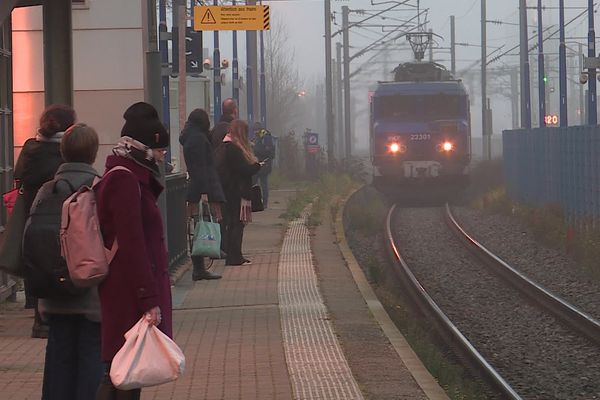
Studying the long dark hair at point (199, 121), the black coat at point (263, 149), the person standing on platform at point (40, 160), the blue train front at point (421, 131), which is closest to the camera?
the person standing on platform at point (40, 160)

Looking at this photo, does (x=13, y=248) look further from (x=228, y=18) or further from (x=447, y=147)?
(x=447, y=147)

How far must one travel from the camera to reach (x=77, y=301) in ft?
21.7

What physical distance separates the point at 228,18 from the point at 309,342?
376 inches

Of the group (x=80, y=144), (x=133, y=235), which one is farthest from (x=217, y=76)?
(x=133, y=235)

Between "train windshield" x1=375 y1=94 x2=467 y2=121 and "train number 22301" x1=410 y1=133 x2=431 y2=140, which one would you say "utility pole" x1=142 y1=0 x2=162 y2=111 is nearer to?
"train windshield" x1=375 y1=94 x2=467 y2=121

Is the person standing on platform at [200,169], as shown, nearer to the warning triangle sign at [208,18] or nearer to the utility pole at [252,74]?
the warning triangle sign at [208,18]

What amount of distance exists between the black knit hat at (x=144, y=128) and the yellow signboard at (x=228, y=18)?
1249cm

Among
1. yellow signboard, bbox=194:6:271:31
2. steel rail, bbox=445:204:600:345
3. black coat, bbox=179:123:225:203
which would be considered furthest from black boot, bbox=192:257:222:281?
yellow signboard, bbox=194:6:271:31

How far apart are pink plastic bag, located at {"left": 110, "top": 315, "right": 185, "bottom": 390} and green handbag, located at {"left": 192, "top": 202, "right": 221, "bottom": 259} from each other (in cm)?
787

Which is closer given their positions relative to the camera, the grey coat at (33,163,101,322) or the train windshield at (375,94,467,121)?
the grey coat at (33,163,101,322)

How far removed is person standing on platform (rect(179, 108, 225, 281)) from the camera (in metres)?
13.8

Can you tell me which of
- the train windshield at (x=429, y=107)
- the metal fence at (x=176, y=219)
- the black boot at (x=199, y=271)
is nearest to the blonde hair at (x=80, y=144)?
the black boot at (x=199, y=271)

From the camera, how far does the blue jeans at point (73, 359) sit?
258 inches

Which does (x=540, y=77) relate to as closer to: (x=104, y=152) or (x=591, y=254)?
(x=591, y=254)
